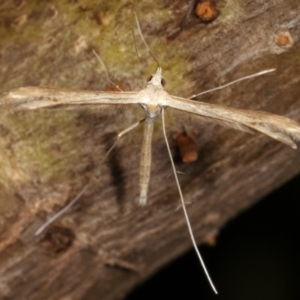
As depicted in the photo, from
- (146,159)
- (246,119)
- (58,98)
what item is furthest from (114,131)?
(246,119)

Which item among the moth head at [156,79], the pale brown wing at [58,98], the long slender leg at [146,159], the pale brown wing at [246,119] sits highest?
the pale brown wing at [58,98]

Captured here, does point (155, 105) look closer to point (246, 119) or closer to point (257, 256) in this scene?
point (246, 119)

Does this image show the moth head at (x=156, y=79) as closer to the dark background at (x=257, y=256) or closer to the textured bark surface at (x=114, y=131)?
the textured bark surface at (x=114, y=131)

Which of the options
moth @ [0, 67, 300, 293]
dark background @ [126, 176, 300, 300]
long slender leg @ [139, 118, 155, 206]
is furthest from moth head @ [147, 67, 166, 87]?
dark background @ [126, 176, 300, 300]

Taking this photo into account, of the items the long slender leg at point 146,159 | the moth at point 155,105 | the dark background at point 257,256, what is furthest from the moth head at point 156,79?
the dark background at point 257,256

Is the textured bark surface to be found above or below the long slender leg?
above

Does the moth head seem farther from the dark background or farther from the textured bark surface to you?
the dark background

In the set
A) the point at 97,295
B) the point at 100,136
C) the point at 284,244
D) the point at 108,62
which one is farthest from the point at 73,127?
the point at 284,244
